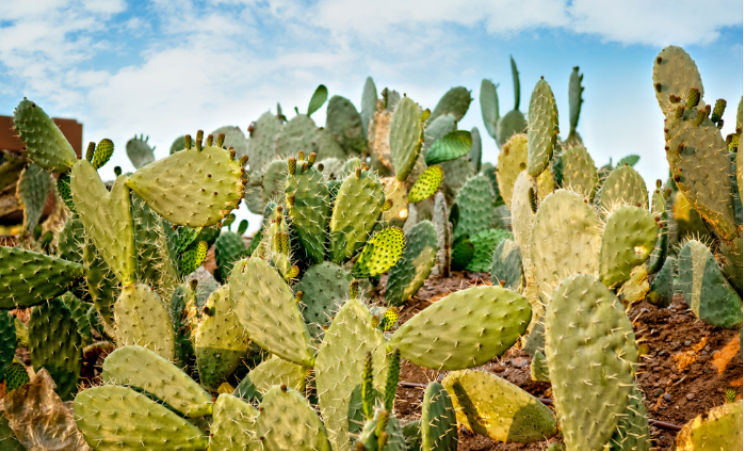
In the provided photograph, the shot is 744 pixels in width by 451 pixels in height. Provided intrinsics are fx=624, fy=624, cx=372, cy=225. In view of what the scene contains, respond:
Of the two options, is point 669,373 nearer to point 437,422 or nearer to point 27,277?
point 437,422

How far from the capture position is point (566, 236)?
6.27 feet

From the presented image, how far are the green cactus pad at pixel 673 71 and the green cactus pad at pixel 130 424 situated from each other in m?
2.07

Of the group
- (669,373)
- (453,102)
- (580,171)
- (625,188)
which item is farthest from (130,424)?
(453,102)

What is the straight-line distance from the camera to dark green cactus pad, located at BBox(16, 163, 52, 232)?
153 inches

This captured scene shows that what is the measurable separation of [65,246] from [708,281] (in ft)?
8.12

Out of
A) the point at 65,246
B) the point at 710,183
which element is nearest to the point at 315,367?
the point at 65,246

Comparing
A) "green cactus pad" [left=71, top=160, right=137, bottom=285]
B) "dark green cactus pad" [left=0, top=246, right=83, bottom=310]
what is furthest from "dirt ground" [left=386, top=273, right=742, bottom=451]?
"dark green cactus pad" [left=0, top=246, right=83, bottom=310]

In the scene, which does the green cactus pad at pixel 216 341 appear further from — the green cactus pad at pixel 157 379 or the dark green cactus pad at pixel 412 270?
the dark green cactus pad at pixel 412 270

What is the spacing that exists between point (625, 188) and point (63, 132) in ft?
18.5

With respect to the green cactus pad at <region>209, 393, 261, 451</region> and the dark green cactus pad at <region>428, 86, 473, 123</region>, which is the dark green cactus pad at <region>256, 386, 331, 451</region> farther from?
the dark green cactus pad at <region>428, 86, 473, 123</region>

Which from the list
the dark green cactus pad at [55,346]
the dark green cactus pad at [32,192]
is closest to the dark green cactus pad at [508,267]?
the dark green cactus pad at [55,346]

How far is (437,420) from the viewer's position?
148cm

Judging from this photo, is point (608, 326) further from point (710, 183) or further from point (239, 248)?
point (239, 248)

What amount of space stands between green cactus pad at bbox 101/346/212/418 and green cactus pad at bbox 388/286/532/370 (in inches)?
22.8
